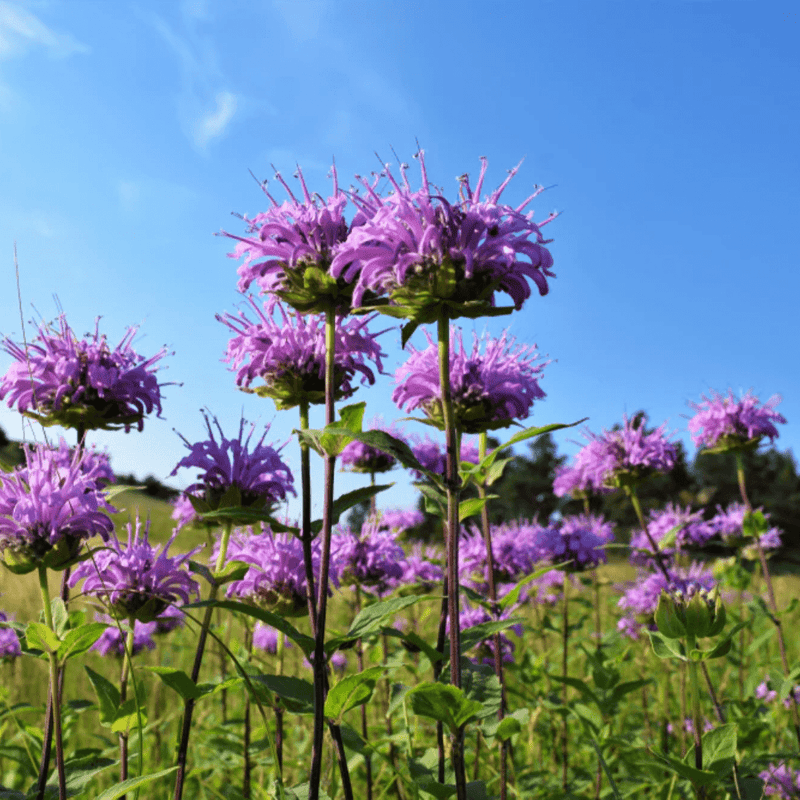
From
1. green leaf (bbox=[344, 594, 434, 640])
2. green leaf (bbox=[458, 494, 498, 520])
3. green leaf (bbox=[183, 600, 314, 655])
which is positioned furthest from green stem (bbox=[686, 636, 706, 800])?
green leaf (bbox=[183, 600, 314, 655])

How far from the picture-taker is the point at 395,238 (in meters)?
1.53

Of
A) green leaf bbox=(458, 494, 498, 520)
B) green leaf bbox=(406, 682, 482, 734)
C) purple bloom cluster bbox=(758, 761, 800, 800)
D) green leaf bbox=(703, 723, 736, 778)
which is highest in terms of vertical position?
green leaf bbox=(458, 494, 498, 520)

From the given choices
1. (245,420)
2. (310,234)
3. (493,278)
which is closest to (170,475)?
(245,420)

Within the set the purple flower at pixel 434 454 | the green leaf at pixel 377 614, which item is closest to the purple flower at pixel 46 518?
the green leaf at pixel 377 614

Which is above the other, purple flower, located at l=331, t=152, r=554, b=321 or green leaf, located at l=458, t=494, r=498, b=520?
purple flower, located at l=331, t=152, r=554, b=321

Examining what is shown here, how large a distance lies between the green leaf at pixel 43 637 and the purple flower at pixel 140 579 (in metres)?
0.26

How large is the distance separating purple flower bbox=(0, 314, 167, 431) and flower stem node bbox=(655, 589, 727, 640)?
5.64ft

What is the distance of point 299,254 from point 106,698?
4.37ft

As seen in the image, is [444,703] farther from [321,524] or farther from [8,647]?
[8,647]

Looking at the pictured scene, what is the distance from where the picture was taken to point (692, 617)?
177cm

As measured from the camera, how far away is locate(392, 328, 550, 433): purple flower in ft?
7.72

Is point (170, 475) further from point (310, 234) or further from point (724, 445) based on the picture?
point (724, 445)

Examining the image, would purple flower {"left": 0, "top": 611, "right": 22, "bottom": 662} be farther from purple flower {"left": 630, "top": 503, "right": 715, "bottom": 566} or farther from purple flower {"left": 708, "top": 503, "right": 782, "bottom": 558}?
purple flower {"left": 708, "top": 503, "right": 782, "bottom": 558}

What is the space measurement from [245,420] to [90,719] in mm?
4424
